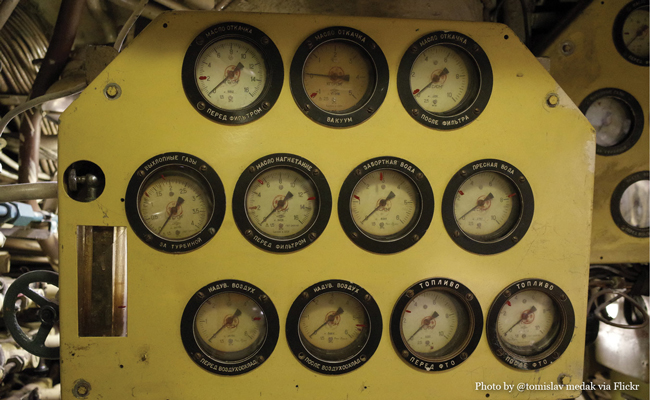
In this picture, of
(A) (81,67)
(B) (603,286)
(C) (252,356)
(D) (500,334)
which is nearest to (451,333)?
(D) (500,334)

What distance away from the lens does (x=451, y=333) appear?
1563mm

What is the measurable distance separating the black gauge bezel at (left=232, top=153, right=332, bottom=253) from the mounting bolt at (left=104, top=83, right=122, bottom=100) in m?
0.53

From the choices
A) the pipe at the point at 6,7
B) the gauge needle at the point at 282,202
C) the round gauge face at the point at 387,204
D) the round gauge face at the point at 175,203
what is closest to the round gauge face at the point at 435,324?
the round gauge face at the point at 387,204

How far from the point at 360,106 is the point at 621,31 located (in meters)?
1.49

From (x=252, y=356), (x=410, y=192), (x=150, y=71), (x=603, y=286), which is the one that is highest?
(x=150, y=71)

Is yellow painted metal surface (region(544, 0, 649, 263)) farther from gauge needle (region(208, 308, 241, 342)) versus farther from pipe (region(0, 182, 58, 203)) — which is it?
pipe (region(0, 182, 58, 203))

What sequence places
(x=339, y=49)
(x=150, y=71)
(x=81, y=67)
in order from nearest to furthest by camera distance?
(x=150, y=71) < (x=339, y=49) < (x=81, y=67)

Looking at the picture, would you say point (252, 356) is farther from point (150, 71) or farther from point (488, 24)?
point (488, 24)

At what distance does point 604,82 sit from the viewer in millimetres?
1954

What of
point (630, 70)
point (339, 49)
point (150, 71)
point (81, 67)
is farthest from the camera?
point (630, 70)

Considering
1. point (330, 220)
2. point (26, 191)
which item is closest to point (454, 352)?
point (330, 220)

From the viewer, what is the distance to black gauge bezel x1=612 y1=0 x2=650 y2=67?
1925 millimetres

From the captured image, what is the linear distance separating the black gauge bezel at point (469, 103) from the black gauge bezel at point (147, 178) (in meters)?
0.77

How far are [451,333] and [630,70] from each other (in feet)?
5.30
